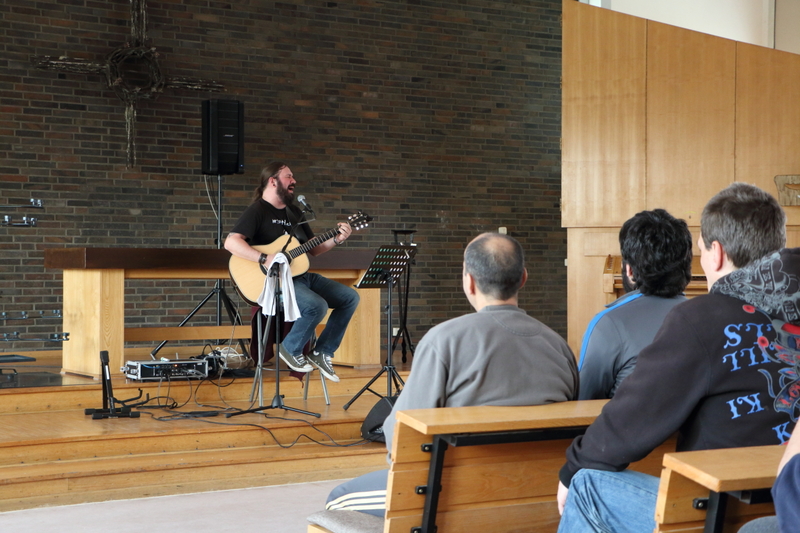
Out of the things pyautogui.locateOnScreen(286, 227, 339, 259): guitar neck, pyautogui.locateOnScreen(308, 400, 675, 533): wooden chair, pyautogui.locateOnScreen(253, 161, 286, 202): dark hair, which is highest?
pyautogui.locateOnScreen(253, 161, 286, 202): dark hair

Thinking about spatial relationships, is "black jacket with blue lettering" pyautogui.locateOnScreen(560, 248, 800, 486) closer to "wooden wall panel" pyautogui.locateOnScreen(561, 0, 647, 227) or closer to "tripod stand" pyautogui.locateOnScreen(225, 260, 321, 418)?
"tripod stand" pyautogui.locateOnScreen(225, 260, 321, 418)

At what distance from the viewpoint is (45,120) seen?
678cm

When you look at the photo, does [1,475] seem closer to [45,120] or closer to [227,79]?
[45,120]

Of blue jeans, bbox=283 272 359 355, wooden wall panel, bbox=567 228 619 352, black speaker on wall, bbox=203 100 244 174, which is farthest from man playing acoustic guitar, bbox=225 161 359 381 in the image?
wooden wall panel, bbox=567 228 619 352

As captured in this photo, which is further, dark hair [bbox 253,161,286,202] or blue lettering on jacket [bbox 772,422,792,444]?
dark hair [bbox 253,161,286,202]

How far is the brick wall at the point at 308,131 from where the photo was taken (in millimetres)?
6781

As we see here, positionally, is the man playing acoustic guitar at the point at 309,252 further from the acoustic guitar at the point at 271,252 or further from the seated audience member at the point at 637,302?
the seated audience member at the point at 637,302

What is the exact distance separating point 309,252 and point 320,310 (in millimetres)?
586

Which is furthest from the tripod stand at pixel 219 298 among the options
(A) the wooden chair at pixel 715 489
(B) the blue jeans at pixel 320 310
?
(A) the wooden chair at pixel 715 489

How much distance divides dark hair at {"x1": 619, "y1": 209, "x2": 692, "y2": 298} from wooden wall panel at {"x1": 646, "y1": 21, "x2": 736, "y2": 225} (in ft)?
15.4

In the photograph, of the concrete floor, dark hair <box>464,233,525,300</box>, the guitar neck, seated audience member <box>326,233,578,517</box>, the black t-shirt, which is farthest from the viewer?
the black t-shirt

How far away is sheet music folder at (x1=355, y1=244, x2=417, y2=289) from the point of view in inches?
175

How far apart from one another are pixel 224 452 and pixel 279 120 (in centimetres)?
418

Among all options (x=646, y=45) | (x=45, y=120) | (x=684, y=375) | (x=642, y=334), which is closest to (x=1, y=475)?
(x=642, y=334)
